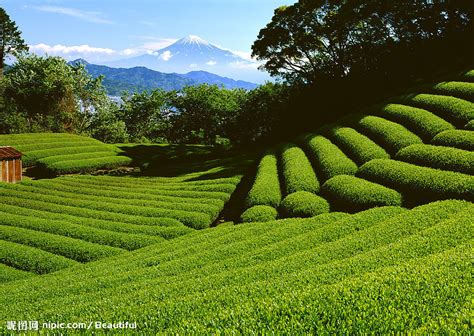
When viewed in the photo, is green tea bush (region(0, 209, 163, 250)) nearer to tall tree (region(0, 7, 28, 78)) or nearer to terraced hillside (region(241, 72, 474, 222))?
terraced hillside (region(241, 72, 474, 222))

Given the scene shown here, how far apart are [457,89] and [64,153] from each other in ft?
125

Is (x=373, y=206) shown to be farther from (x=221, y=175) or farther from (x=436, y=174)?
(x=221, y=175)

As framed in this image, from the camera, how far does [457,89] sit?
32.1 metres

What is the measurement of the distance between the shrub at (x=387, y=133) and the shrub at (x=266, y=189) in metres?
7.72

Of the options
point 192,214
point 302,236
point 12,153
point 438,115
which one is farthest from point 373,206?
point 12,153

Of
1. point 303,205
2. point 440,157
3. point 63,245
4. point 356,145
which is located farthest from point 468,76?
point 63,245

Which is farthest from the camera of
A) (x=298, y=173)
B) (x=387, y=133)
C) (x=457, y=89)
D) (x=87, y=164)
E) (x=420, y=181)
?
(x=87, y=164)

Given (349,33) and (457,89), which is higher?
(349,33)

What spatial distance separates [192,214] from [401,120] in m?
17.7

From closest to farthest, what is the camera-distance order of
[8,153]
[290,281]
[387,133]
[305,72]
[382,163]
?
[290,281], [382,163], [387,133], [8,153], [305,72]

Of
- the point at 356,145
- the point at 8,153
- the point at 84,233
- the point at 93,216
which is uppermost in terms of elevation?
the point at 356,145

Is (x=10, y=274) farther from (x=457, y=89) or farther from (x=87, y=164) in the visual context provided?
(x=457, y=89)

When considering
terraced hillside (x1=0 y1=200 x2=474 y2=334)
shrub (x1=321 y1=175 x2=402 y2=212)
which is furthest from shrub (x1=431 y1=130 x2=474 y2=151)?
terraced hillside (x1=0 y1=200 x2=474 y2=334)

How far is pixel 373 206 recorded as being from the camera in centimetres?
2061
